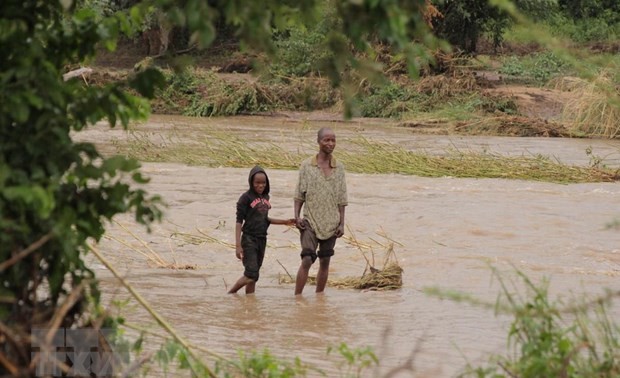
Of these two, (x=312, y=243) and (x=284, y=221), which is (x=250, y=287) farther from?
(x=284, y=221)

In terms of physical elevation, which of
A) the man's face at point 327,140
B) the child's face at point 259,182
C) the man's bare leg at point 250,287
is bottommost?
the man's bare leg at point 250,287

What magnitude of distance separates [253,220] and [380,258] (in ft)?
8.30

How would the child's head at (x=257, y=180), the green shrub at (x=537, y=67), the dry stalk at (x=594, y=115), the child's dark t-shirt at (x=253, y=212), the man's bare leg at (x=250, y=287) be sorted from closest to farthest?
the child's head at (x=257, y=180) < the child's dark t-shirt at (x=253, y=212) < the man's bare leg at (x=250, y=287) < the dry stalk at (x=594, y=115) < the green shrub at (x=537, y=67)

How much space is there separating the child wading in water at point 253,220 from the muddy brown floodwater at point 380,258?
423mm

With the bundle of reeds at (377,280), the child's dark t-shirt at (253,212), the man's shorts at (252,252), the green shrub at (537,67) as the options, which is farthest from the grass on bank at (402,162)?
the green shrub at (537,67)

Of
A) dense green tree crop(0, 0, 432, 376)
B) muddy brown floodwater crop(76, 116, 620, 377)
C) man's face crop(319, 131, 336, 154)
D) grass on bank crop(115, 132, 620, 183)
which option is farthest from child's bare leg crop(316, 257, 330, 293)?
grass on bank crop(115, 132, 620, 183)

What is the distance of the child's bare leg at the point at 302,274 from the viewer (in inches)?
369

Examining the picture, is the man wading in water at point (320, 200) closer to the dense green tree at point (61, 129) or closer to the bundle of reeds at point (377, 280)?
the bundle of reeds at point (377, 280)

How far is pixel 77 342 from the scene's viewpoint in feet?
14.3

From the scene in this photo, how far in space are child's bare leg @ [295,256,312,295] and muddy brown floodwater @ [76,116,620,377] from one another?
9 centimetres

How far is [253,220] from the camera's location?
30.5 feet

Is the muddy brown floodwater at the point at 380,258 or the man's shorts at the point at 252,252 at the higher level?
the man's shorts at the point at 252,252

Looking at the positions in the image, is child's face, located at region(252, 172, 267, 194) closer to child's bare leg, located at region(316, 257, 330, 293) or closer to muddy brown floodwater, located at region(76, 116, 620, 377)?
child's bare leg, located at region(316, 257, 330, 293)

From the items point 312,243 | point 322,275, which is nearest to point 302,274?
point 322,275
